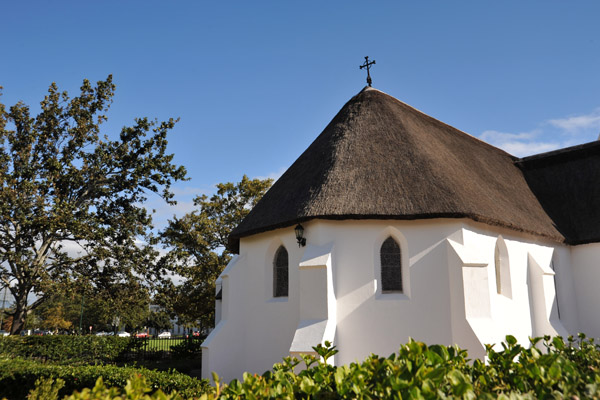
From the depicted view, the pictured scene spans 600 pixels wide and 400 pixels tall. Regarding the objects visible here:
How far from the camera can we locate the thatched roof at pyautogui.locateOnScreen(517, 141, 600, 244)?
51.9 feet

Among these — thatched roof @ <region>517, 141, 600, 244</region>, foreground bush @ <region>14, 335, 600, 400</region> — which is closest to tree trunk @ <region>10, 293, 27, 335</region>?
foreground bush @ <region>14, 335, 600, 400</region>

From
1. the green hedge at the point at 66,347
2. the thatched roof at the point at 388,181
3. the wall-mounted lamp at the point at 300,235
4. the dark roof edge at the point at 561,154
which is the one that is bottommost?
the green hedge at the point at 66,347

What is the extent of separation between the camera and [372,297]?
1061 centimetres

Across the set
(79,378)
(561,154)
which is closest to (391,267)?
(79,378)

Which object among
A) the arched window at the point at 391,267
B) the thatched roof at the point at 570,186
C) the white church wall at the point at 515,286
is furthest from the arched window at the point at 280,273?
the thatched roof at the point at 570,186

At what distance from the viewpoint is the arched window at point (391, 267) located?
10.9m

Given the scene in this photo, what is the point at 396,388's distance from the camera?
2.64m

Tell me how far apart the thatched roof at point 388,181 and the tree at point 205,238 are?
11.3 metres

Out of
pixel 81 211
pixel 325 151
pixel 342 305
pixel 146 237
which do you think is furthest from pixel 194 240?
pixel 342 305

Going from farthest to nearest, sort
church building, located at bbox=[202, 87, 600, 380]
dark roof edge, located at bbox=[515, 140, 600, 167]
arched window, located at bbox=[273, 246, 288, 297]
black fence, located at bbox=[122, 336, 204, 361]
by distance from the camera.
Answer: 1. black fence, located at bbox=[122, 336, 204, 361]
2. dark roof edge, located at bbox=[515, 140, 600, 167]
3. arched window, located at bbox=[273, 246, 288, 297]
4. church building, located at bbox=[202, 87, 600, 380]

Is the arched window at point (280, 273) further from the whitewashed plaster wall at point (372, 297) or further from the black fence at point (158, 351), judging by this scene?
the black fence at point (158, 351)

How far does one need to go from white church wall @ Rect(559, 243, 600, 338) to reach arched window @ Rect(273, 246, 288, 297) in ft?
36.9

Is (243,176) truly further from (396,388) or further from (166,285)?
(396,388)

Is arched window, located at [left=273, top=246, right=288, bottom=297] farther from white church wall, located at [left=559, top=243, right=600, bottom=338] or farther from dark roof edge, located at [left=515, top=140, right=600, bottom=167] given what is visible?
dark roof edge, located at [left=515, top=140, right=600, bottom=167]
